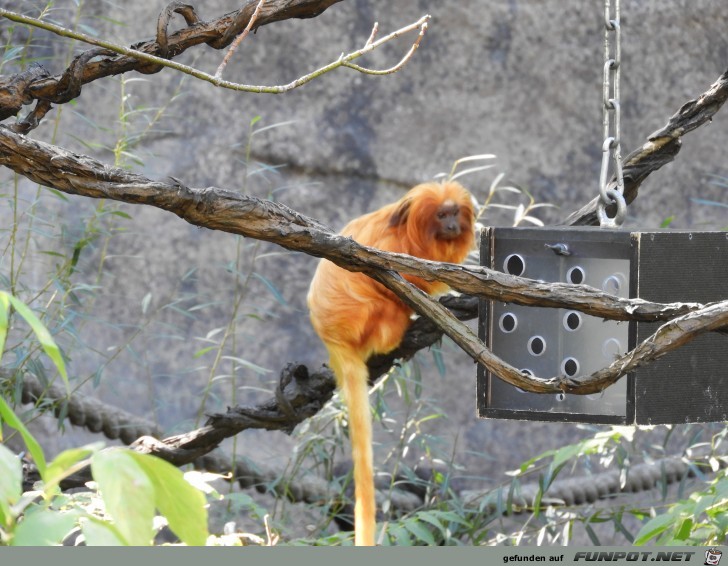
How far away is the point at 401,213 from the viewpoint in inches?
111

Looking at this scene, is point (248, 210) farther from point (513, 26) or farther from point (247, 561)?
point (513, 26)

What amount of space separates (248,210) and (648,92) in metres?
3.13

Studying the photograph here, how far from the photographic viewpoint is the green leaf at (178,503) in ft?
1.95

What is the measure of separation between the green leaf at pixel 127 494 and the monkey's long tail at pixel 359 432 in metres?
1.74

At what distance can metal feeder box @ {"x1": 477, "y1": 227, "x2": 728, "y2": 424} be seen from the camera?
1.57 m

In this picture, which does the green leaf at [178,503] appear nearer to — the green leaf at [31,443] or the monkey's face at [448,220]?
the green leaf at [31,443]

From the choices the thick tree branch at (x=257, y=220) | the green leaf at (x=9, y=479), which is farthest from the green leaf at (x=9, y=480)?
the thick tree branch at (x=257, y=220)

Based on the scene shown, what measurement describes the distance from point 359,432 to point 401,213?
0.65 m

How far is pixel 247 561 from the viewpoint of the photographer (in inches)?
37.7

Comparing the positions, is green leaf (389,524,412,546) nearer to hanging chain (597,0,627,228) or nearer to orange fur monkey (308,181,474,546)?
orange fur monkey (308,181,474,546)

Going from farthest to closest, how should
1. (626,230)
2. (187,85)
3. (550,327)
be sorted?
(187,85), (550,327), (626,230)

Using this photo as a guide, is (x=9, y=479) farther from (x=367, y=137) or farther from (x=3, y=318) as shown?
(x=367, y=137)

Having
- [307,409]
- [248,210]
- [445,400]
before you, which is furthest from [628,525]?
[248,210]

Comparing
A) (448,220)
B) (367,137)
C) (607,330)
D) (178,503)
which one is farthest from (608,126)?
(367,137)
